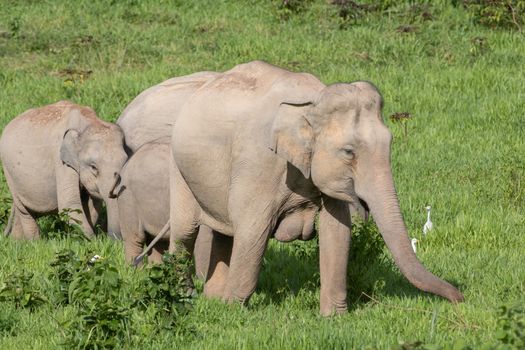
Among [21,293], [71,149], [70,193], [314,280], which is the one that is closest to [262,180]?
[314,280]

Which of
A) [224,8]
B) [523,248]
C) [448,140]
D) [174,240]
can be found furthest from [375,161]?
[224,8]

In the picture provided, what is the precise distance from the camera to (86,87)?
1648 cm

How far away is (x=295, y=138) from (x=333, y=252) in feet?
2.85

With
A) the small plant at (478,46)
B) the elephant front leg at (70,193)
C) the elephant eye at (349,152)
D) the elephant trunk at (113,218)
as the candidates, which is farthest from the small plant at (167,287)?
the small plant at (478,46)

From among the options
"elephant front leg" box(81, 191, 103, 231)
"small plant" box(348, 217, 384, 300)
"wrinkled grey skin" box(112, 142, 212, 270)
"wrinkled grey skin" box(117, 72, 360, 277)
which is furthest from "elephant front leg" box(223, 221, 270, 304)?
"elephant front leg" box(81, 191, 103, 231)

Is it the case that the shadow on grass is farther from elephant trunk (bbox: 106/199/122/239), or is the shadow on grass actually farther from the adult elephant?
elephant trunk (bbox: 106/199/122/239)

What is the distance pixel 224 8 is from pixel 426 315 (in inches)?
507

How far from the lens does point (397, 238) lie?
7.54m

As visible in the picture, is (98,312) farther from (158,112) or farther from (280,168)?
(158,112)

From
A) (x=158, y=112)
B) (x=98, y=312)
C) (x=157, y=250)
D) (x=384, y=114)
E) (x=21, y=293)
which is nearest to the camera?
(x=98, y=312)

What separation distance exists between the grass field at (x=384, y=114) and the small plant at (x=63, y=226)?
248 mm

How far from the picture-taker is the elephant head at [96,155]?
11.9 meters

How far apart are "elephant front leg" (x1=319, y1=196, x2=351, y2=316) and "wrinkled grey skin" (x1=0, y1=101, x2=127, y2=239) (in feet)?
12.6

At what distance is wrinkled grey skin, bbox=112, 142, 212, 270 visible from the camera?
10.0 meters
